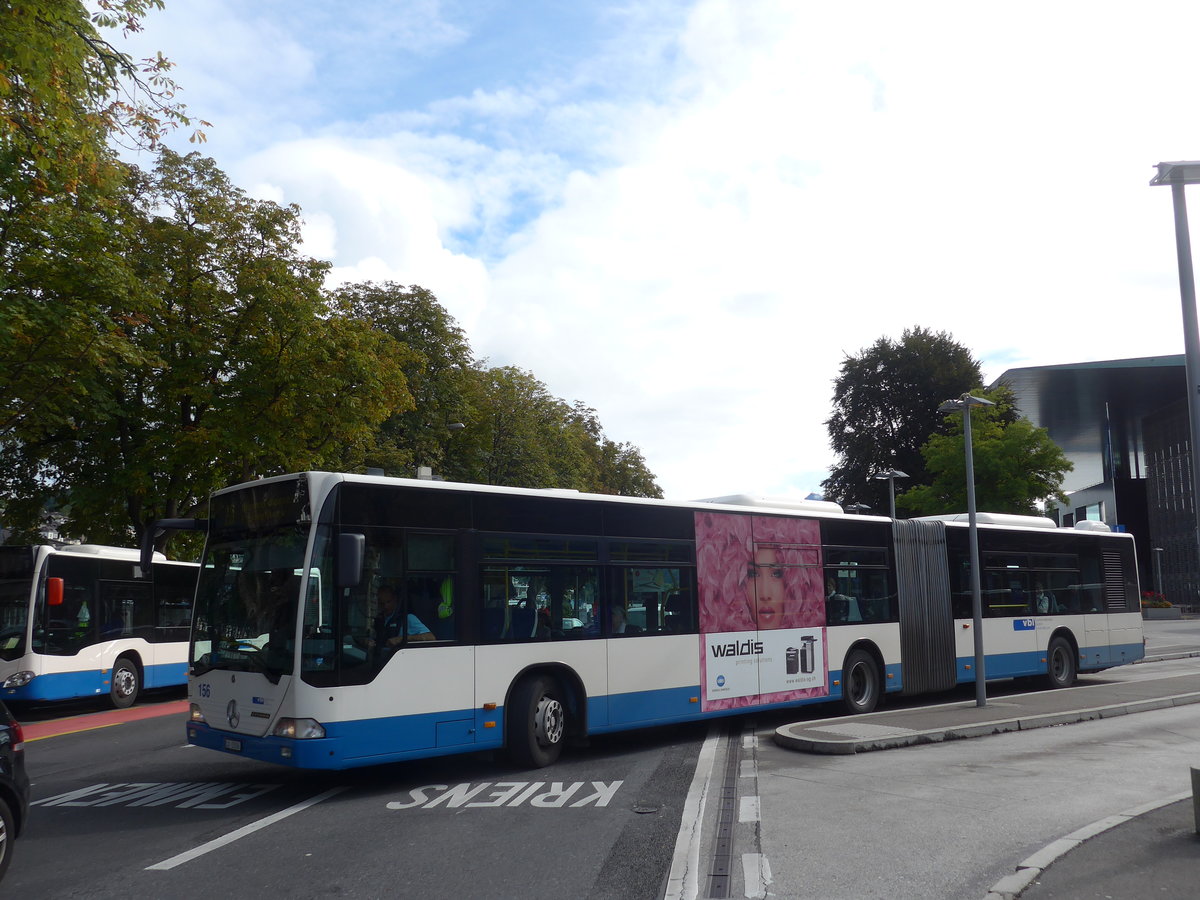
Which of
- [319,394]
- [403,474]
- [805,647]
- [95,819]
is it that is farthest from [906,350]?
[95,819]

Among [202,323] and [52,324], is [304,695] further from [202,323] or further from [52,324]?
[202,323]

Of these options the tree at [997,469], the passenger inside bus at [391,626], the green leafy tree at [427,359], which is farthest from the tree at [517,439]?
the passenger inside bus at [391,626]

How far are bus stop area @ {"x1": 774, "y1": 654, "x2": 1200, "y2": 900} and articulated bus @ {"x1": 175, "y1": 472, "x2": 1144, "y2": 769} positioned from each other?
3.87 ft

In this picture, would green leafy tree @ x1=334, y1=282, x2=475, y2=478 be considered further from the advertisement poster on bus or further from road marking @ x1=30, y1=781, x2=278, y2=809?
road marking @ x1=30, y1=781, x2=278, y2=809

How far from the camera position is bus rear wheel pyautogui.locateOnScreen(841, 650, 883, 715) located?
15133mm

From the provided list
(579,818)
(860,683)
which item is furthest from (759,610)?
(579,818)

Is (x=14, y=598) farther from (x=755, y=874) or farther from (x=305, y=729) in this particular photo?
(x=755, y=874)

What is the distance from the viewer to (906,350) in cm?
4922

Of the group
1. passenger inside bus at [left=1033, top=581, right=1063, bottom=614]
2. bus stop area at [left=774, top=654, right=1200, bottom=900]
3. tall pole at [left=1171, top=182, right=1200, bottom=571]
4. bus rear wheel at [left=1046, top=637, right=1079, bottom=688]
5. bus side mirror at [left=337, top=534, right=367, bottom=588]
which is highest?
tall pole at [left=1171, top=182, right=1200, bottom=571]

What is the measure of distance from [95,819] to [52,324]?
12.5 meters

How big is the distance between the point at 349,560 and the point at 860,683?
931 cm

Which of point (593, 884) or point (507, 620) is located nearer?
point (593, 884)

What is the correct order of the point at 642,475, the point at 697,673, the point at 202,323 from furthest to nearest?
the point at 642,475
the point at 202,323
the point at 697,673

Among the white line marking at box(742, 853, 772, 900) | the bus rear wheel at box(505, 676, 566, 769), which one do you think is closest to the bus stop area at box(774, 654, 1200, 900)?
the white line marking at box(742, 853, 772, 900)
